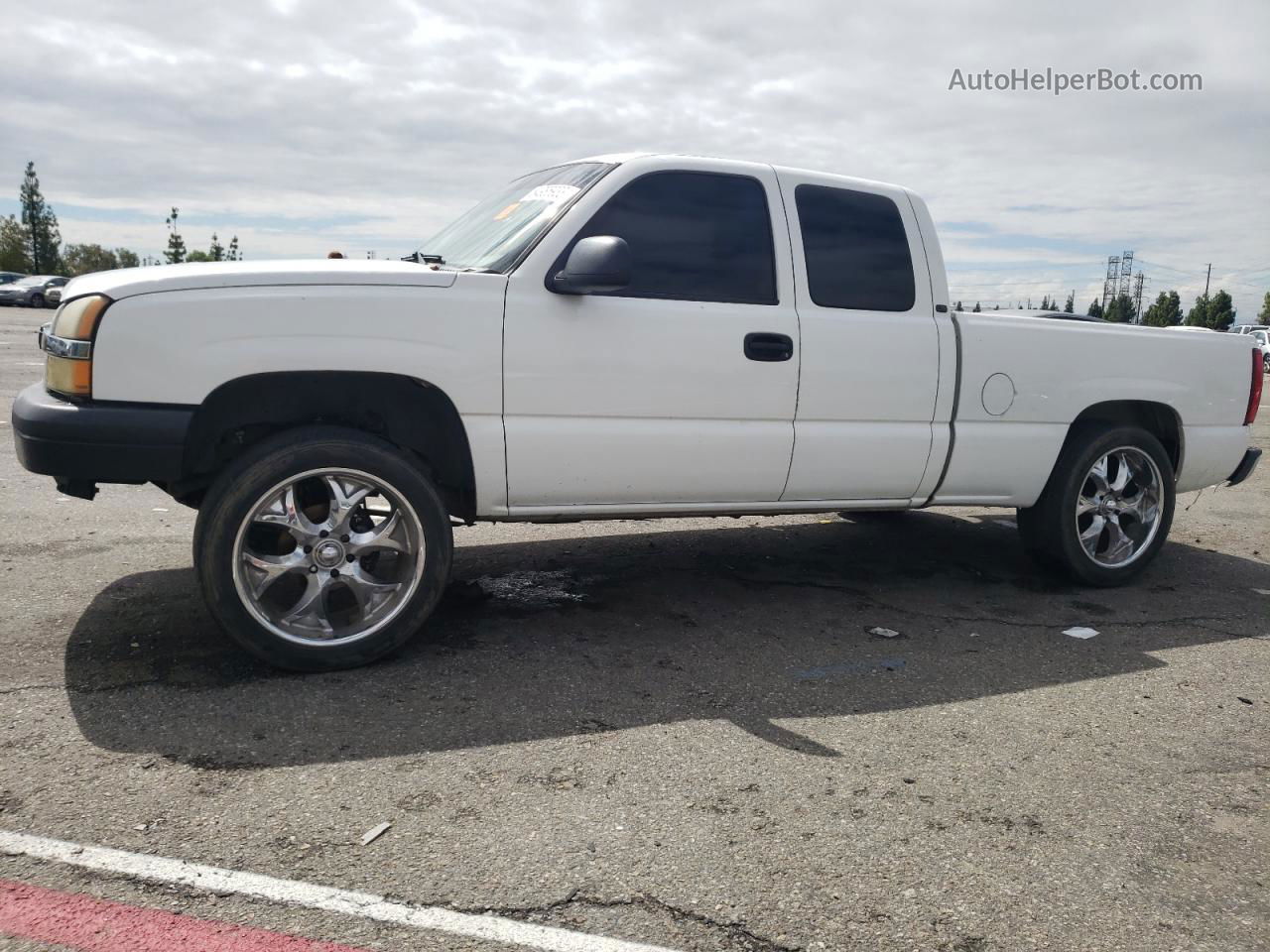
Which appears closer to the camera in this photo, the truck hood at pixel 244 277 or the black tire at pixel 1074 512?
the truck hood at pixel 244 277

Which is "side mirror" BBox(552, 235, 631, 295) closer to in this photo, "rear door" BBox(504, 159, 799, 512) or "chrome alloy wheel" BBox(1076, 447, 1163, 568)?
"rear door" BBox(504, 159, 799, 512)

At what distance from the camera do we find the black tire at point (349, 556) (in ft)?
12.4

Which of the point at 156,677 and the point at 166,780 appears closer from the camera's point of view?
the point at 166,780

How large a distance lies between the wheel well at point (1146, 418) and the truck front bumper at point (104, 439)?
14.8 ft

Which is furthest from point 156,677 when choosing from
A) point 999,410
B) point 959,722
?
point 999,410

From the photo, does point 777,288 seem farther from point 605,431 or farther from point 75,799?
point 75,799

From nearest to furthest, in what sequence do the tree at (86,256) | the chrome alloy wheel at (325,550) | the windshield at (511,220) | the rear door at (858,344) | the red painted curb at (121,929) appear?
→ the red painted curb at (121,929) → the chrome alloy wheel at (325,550) → the windshield at (511,220) → the rear door at (858,344) → the tree at (86,256)

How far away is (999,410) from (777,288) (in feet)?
4.69

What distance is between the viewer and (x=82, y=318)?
12.1 ft

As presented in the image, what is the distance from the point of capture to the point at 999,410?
531cm

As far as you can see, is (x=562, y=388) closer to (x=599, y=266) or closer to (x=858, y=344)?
(x=599, y=266)

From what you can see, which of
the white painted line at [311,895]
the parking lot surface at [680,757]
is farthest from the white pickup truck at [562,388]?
the white painted line at [311,895]

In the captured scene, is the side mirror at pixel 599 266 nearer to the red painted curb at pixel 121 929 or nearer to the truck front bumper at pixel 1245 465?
the red painted curb at pixel 121 929

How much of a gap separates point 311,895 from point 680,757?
1.27m
